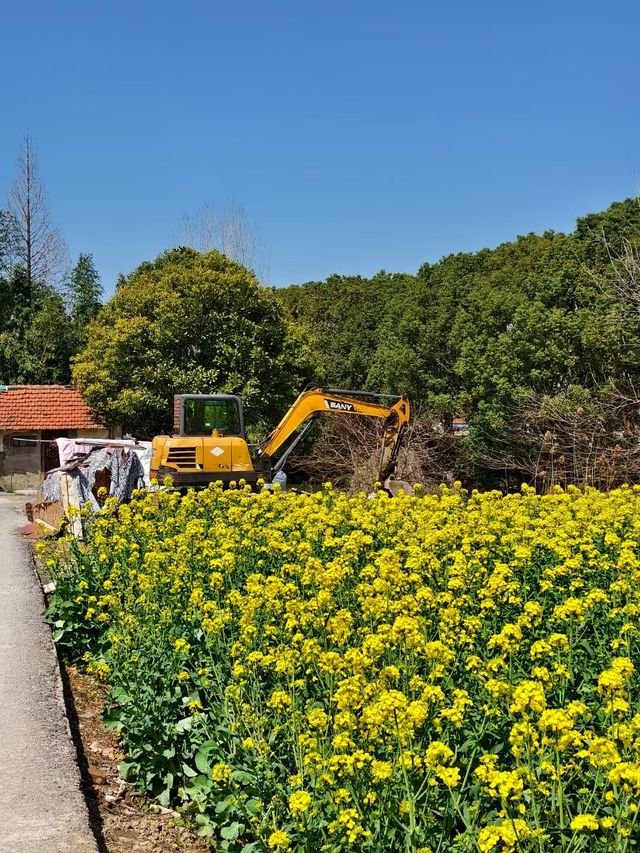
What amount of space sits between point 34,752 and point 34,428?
23764 mm

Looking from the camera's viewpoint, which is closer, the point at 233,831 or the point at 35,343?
the point at 233,831

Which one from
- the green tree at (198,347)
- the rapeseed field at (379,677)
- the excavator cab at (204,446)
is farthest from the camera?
the green tree at (198,347)

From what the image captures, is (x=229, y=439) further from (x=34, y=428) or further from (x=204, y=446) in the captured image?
(x=34, y=428)

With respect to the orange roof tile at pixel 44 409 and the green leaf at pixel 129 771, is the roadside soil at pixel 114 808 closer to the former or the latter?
the green leaf at pixel 129 771

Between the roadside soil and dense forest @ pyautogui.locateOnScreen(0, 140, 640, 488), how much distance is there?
12.9 meters

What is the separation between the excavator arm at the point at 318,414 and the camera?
16062 mm

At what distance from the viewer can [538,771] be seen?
3.26 m

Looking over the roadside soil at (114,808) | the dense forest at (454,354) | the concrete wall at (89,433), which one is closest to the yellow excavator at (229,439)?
the dense forest at (454,354)

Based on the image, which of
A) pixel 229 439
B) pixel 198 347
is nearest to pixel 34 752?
pixel 229 439

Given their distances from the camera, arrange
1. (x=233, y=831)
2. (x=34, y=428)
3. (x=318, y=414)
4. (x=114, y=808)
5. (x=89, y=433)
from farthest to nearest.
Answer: (x=89, y=433) < (x=34, y=428) < (x=318, y=414) < (x=114, y=808) < (x=233, y=831)

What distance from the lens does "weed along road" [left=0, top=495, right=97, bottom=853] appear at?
13.3ft

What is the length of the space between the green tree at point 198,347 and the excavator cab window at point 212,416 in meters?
6.86

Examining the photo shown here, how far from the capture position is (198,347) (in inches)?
949

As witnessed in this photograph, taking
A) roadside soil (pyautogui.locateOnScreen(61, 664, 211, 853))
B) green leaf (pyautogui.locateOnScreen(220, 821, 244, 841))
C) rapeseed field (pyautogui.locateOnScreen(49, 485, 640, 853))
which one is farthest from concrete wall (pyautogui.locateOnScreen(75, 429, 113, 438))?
green leaf (pyautogui.locateOnScreen(220, 821, 244, 841))
